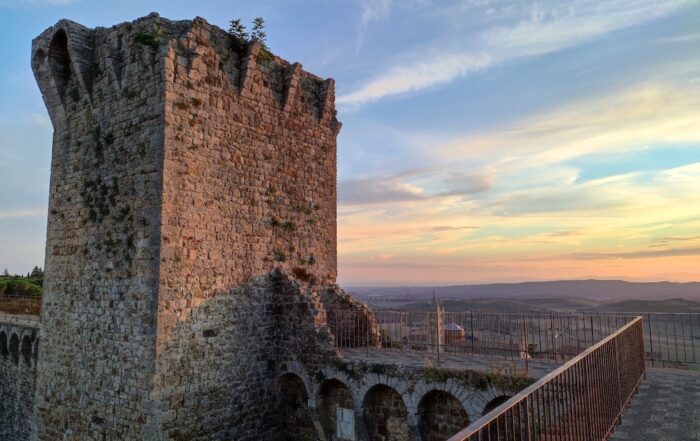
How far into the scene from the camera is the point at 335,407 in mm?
10961

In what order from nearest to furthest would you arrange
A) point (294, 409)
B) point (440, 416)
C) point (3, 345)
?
point (440, 416), point (294, 409), point (3, 345)

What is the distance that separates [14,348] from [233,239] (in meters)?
11.2

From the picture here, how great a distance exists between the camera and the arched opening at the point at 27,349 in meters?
16.0

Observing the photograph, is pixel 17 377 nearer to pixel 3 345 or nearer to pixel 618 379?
pixel 3 345

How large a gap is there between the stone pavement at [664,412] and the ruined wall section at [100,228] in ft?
27.1

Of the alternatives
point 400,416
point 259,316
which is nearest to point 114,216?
point 259,316

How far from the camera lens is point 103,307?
→ 10.8 m

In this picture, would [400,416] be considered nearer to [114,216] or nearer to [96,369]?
[96,369]

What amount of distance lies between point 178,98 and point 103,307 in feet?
16.0

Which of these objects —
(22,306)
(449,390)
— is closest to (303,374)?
(449,390)

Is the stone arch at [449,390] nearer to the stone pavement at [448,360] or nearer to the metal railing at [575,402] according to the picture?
the stone pavement at [448,360]

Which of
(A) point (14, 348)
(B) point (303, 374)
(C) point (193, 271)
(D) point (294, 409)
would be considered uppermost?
(C) point (193, 271)

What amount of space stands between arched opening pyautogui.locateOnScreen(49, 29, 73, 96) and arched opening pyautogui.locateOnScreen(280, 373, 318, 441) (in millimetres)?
9311

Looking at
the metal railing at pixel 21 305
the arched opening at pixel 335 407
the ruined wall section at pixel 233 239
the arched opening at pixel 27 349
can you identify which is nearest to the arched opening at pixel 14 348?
the arched opening at pixel 27 349
